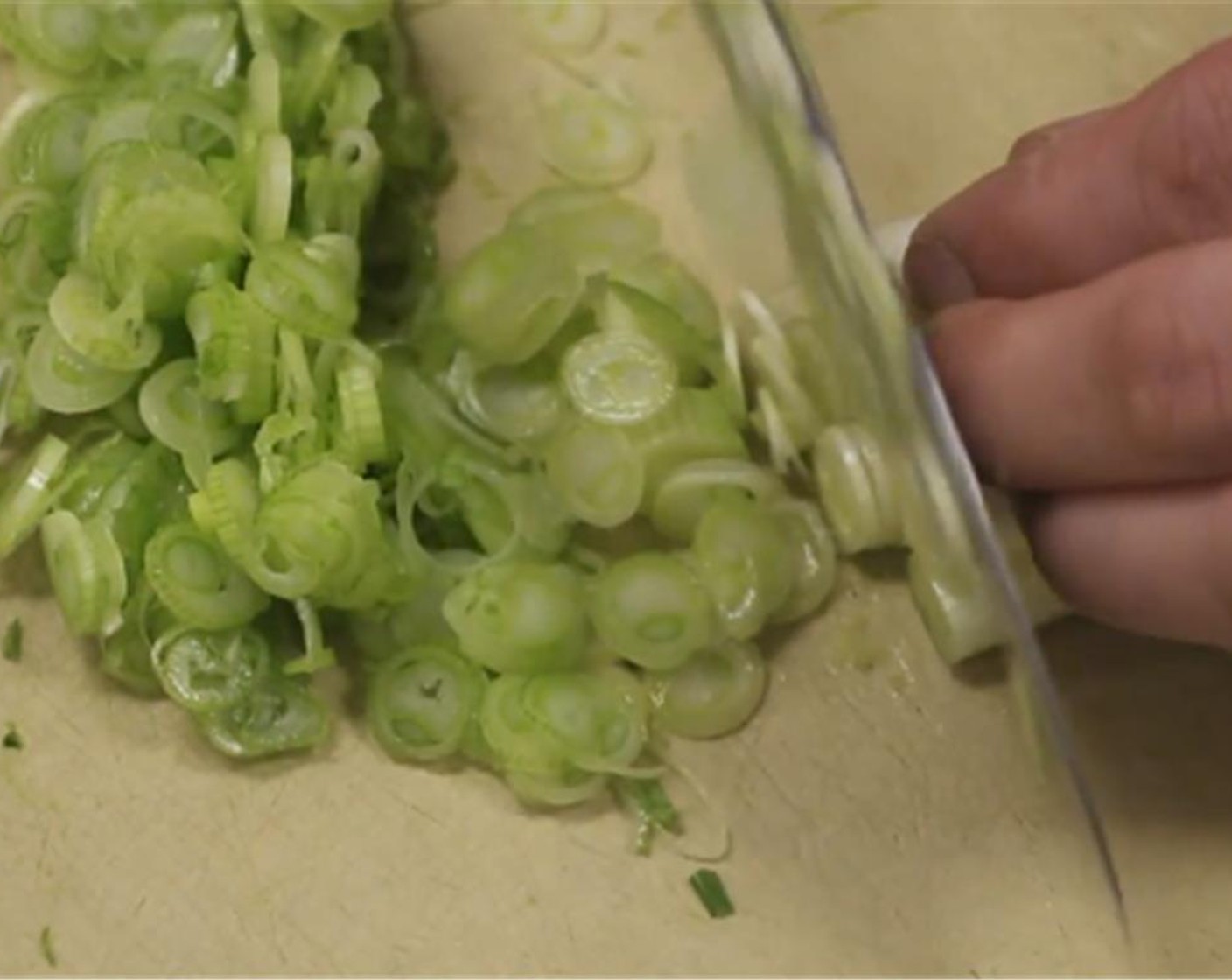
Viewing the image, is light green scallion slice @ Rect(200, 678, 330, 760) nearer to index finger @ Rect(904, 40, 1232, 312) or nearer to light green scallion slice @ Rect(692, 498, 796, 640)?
light green scallion slice @ Rect(692, 498, 796, 640)

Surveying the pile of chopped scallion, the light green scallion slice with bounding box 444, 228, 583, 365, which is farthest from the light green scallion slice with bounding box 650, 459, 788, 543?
the light green scallion slice with bounding box 444, 228, 583, 365

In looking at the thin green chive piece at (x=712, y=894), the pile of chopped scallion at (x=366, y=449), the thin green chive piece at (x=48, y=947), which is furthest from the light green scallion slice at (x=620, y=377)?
the thin green chive piece at (x=48, y=947)

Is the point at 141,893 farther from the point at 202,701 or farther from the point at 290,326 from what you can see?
the point at 290,326

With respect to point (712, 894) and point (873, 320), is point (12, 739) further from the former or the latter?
point (873, 320)

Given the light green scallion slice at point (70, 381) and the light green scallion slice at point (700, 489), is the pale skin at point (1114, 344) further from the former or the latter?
the light green scallion slice at point (70, 381)

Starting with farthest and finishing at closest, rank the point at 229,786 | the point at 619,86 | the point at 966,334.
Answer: the point at 619,86 → the point at 229,786 → the point at 966,334

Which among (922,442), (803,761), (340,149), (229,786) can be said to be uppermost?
(340,149)

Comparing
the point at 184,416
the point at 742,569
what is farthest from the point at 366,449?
the point at 742,569

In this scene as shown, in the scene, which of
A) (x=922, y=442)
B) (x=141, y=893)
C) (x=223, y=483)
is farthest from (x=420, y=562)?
(x=922, y=442)
